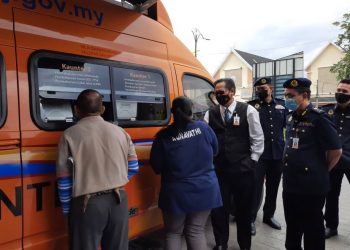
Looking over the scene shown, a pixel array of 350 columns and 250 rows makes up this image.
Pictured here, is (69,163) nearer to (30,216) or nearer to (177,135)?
(30,216)

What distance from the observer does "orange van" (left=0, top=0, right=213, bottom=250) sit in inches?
99.3

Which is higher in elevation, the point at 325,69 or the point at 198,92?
the point at 325,69

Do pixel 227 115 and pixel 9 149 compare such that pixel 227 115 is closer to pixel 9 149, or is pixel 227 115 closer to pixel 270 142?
pixel 270 142

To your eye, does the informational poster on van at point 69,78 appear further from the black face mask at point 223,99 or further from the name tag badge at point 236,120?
the name tag badge at point 236,120

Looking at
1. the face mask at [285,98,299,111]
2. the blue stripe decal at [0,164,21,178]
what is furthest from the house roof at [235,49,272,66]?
the blue stripe decal at [0,164,21,178]

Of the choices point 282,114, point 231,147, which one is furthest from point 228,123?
point 282,114

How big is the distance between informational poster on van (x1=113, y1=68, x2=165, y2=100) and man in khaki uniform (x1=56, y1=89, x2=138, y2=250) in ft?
2.55

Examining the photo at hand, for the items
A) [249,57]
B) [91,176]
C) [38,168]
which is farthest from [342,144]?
[249,57]

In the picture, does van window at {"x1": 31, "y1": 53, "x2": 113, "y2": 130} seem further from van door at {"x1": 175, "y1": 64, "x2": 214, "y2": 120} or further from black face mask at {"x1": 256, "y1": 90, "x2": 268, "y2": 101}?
black face mask at {"x1": 256, "y1": 90, "x2": 268, "y2": 101}

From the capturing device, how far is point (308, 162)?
3148mm

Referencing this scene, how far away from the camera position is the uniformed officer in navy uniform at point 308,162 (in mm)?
3096

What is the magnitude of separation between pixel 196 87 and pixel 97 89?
166 centimetres

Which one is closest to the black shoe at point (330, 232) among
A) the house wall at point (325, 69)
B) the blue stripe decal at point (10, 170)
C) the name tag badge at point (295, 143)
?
the name tag badge at point (295, 143)

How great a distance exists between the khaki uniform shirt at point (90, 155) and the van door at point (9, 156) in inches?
12.9
